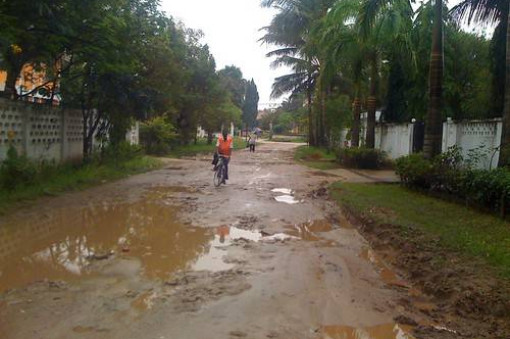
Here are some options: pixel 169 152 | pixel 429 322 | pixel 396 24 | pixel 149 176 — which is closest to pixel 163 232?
pixel 429 322

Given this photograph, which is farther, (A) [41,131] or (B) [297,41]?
(B) [297,41]

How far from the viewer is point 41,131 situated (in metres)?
15.1

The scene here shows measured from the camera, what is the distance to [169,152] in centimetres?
3319

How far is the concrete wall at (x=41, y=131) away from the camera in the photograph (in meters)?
13.0

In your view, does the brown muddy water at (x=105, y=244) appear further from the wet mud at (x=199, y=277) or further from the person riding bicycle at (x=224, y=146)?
the person riding bicycle at (x=224, y=146)

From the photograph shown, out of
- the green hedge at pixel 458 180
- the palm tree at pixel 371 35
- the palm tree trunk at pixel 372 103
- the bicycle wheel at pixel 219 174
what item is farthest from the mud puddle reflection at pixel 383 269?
the palm tree trunk at pixel 372 103

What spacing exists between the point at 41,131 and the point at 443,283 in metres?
12.7

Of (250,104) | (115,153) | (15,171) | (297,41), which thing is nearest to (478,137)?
(115,153)

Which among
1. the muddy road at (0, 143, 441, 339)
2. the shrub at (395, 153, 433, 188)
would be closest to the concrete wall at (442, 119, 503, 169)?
the shrub at (395, 153, 433, 188)

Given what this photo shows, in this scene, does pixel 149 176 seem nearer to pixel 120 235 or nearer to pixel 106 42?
pixel 106 42

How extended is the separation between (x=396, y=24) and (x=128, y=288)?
50.2ft

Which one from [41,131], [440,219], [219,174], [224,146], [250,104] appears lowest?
[440,219]

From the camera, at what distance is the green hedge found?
31.9 ft

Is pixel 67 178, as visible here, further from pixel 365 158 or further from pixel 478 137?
pixel 365 158
